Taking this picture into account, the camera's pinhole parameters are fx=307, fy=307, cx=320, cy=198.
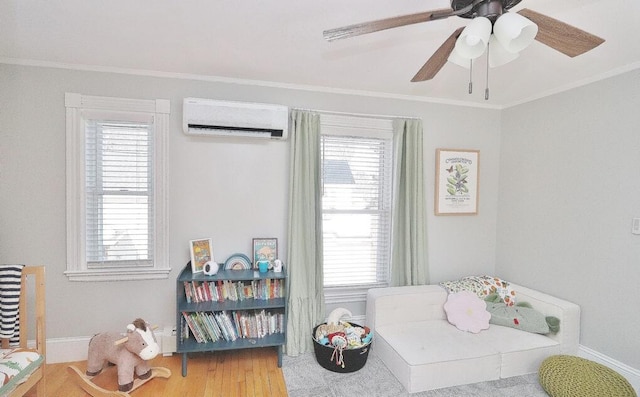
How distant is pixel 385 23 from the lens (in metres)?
1.22

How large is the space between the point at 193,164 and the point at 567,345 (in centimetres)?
342

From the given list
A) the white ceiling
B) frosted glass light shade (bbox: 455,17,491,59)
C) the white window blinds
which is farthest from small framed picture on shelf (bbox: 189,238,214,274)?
frosted glass light shade (bbox: 455,17,491,59)

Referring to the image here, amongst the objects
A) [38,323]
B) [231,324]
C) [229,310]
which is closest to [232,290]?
[229,310]

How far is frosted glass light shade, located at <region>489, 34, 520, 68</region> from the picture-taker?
130cm

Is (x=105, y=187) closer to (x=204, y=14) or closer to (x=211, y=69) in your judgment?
(x=211, y=69)

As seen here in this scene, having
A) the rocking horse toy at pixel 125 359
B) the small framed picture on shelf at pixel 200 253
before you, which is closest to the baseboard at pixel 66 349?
the rocking horse toy at pixel 125 359

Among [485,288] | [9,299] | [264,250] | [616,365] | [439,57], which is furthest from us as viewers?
[485,288]

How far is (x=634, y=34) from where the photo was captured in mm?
1847

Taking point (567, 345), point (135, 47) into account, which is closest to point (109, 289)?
point (135, 47)

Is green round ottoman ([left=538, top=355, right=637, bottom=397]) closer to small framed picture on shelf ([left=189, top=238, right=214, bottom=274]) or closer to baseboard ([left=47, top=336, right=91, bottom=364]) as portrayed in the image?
small framed picture on shelf ([left=189, top=238, right=214, bottom=274])

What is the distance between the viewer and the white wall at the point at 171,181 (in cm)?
238

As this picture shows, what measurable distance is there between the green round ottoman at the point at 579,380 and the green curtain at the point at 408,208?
1.16 m

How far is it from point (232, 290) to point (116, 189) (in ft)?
4.19

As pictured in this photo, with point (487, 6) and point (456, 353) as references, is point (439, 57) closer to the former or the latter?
point (487, 6)
